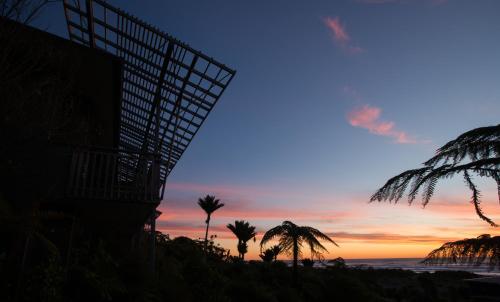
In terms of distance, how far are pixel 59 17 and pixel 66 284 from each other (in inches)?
263

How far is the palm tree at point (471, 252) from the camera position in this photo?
5.30 ft

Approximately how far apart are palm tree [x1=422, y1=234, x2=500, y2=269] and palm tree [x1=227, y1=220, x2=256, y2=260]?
146 feet

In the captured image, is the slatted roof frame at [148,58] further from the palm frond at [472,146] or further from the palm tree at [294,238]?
the palm tree at [294,238]

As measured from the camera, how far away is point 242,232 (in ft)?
148

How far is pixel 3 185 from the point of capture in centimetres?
804

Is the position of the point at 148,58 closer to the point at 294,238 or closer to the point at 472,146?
the point at 472,146

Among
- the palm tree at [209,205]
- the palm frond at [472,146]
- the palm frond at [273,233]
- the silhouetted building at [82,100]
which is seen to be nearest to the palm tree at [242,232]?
the palm tree at [209,205]

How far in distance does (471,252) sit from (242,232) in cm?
4466

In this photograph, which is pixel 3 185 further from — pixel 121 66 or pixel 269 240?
pixel 269 240

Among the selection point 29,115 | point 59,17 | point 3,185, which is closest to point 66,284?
point 3,185

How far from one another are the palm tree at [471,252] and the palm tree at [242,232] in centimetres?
4446

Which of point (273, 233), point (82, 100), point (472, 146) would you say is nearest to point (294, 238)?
point (273, 233)

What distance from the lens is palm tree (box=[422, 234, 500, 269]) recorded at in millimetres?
1614

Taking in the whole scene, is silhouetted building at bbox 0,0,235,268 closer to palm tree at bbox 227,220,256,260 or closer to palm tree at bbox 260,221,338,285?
palm tree at bbox 260,221,338,285
